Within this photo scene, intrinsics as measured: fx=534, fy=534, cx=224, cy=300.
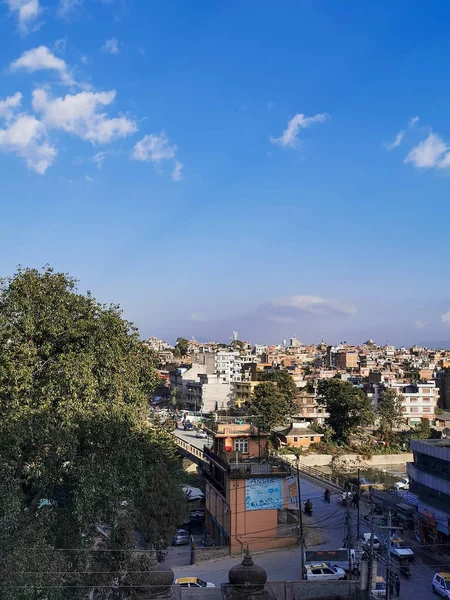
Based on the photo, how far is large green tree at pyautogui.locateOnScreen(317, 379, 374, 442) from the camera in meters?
49.0

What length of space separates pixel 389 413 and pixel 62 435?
46.3 meters

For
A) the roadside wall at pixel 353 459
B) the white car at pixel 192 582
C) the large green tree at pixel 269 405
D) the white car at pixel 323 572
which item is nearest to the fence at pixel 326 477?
the roadside wall at pixel 353 459

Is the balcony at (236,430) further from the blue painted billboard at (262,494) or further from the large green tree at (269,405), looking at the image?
the large green tree at (269,405)

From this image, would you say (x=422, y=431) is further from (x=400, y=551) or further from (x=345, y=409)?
(x=400, y=551)

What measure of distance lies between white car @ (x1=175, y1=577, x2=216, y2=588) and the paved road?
636mm

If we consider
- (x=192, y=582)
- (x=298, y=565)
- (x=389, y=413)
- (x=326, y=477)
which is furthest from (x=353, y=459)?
(x=192, y=582)

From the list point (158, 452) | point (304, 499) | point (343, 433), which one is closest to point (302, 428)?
point (343, 433)

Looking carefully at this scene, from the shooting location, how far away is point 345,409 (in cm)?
4919

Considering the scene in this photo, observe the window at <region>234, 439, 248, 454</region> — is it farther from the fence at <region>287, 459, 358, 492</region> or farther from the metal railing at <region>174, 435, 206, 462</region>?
the fence at <region>287, 459, 358, 492</region>

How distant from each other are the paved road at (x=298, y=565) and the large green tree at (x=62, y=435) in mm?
7117

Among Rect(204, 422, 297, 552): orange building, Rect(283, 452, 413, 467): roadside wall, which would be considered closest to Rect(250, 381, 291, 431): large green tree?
Rect(283, 452, 413, 467): roadside wall

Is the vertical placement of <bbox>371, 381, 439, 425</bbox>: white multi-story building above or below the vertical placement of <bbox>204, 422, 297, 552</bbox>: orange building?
above

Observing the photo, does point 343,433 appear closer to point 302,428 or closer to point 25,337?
point 302,428

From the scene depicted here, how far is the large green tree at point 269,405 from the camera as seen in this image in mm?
48812
